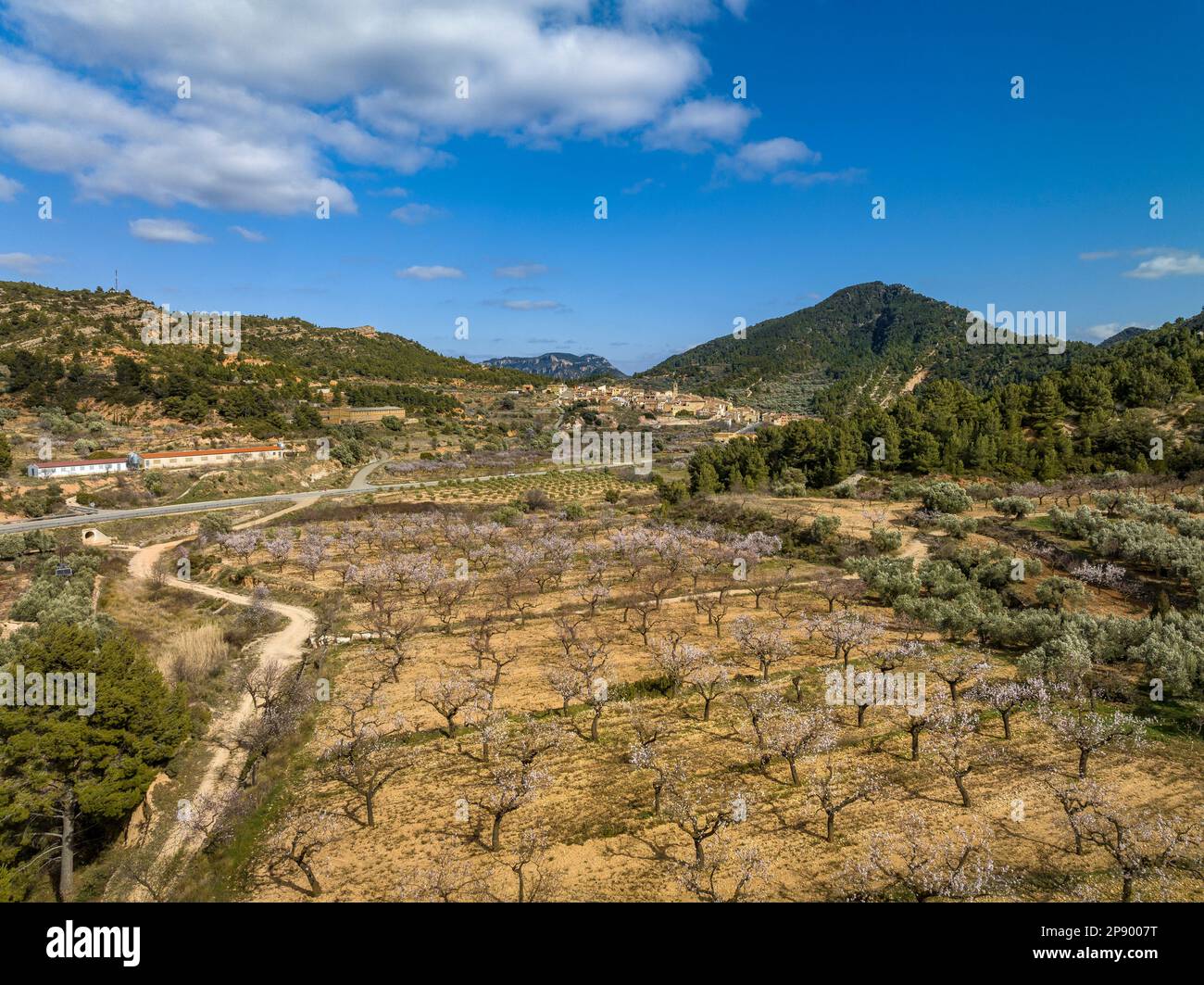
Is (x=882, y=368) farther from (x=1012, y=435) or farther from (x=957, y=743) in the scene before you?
(x=957, y=743)

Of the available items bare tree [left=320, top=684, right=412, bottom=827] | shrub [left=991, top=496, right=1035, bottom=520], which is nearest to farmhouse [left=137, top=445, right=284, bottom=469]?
bare tree [left=320, top=684, right=412, bottom=827]

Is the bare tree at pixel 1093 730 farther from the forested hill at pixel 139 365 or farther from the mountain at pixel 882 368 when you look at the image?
the mountain at pixel 882 368

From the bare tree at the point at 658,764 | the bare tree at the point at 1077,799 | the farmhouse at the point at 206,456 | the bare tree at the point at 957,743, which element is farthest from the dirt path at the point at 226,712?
the farmhouse at the point at 206,456

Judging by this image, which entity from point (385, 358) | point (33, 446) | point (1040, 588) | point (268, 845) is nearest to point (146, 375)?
point (33, 446)

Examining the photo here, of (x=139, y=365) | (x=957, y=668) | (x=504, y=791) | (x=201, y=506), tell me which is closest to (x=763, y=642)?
(x=957, y=668)
